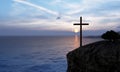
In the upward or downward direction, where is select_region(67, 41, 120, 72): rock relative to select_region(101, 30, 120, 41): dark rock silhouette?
downward

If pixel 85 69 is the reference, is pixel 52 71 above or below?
below

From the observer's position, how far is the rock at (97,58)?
589 inches

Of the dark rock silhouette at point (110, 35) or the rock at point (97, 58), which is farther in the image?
the dark rock silhouette at point (110, 35)

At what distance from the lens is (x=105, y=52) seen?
15.2 meters

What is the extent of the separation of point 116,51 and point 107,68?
114 centimetres

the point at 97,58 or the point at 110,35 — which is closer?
the point at 97,58

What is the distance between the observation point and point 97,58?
15281 mm

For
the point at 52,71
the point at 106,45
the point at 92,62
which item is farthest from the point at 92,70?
the point at 52,71

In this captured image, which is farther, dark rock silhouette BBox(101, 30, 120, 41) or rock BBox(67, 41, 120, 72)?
dark rock silhouette BBox(101, 30, 120, 41)

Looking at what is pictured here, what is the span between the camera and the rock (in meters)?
15.0

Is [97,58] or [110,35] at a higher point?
[110,35]

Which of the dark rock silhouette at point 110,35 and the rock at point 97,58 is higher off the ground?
the dark rock silhouette at point 110,35

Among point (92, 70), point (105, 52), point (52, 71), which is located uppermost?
→ point (105, 52)

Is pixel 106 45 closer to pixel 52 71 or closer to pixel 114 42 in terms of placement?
pixel 114 42
